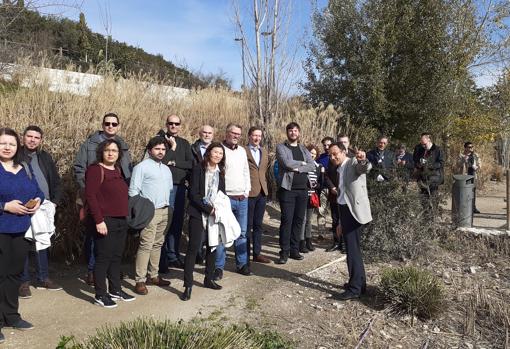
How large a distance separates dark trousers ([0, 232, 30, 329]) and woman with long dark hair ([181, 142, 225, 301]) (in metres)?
1.54

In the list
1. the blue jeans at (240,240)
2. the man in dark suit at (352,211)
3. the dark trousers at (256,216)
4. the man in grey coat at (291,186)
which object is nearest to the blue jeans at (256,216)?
the dark trousers at (256,216)

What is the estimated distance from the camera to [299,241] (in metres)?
6.40

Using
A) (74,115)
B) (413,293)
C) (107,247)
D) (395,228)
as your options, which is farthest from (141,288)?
(395,228)

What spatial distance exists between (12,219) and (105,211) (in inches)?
32.0

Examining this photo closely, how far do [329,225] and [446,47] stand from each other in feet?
23.8

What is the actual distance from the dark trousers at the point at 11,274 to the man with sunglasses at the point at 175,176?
5.99ft

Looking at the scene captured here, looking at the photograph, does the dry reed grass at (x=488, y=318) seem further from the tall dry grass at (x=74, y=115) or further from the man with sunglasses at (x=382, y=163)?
the tall dry grass at (x=74, y=115)

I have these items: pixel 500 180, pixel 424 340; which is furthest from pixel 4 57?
pixel 500 180

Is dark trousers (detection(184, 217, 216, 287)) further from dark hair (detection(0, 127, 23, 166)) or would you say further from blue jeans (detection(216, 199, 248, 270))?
dark hair (detection(0, 127, 23, 166))

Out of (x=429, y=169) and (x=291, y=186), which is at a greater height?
(x=429, y=169)

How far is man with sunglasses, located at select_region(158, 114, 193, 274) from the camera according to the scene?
17.8 feet

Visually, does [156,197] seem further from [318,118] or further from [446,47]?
[446,47]

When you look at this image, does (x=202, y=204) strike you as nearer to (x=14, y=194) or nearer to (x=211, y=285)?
(x=211, y=285)

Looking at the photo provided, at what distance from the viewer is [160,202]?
4.79 m
